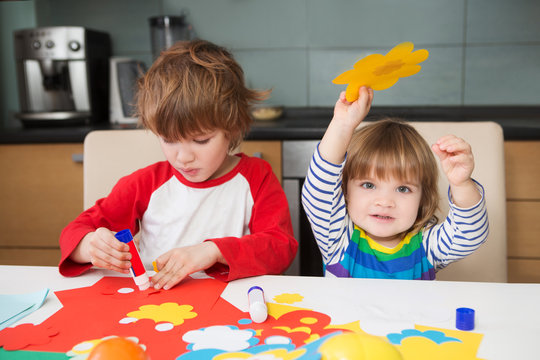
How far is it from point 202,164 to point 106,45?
1.58m

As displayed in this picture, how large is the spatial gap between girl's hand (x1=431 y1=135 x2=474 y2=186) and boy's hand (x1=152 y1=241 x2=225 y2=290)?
424mm

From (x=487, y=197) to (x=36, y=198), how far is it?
166 cm

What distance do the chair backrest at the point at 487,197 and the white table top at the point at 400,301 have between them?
0.38 m

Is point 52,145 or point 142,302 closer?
point 142,302

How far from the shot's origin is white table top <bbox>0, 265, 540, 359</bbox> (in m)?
0.66

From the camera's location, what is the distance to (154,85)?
1.06 m

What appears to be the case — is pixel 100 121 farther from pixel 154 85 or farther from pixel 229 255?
pixel 229 255

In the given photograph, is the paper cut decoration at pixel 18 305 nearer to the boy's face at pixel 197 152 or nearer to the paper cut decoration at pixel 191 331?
the paper cut decoration at pixel 191 331

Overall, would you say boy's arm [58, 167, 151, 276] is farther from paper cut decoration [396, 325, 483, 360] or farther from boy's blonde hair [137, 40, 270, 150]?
paper cut decoration [396, 325, 483, 360]

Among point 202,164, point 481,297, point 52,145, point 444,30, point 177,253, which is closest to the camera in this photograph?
point 481,297

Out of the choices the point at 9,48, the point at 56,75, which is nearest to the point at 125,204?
the point at 56,75

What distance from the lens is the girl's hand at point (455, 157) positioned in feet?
2.80

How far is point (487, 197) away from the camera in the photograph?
3.87 feet

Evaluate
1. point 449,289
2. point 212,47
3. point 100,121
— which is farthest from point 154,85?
point 100,121
